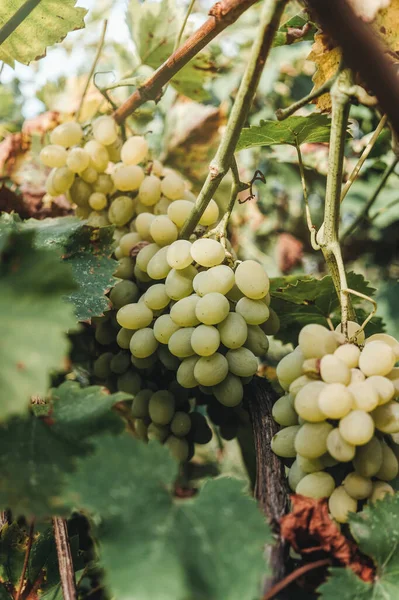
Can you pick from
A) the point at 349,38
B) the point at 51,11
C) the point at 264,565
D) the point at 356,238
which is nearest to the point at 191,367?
the point at 264,565

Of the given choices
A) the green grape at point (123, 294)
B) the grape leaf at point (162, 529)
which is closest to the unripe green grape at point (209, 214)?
the green grape at point (123, 294)

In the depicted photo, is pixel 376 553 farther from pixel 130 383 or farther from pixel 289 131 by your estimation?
pixel 289 131

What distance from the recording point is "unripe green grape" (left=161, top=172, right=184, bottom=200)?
39.9 inches

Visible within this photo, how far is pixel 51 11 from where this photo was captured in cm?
106

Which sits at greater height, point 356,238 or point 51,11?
point 51,11

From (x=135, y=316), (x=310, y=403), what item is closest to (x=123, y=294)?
(x=135, y=316)

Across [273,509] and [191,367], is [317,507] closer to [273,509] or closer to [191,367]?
[273,509]

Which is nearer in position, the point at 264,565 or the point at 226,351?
the point at 264,565

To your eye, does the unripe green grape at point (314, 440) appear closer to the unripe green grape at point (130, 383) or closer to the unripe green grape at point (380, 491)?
the unripe green grape at point (380, 491)

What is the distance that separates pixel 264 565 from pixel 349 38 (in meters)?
0.45

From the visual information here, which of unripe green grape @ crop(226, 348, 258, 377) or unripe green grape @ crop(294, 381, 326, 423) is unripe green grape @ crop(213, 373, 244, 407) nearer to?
unripe green grape @ crop(226, 348, 258, 377)

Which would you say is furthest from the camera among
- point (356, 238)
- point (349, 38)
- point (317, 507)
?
point (356, 238)

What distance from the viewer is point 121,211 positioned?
40.7 inches

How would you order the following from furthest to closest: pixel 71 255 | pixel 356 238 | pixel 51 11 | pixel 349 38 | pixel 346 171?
pixel 356 238, pixel 346 171, pixel 51 11, pixel 71 255, pixel 349 38
